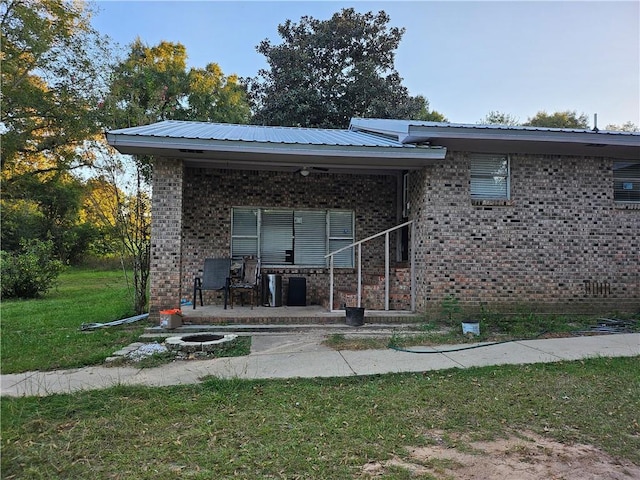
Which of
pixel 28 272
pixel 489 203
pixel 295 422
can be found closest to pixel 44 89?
pixel 28 272

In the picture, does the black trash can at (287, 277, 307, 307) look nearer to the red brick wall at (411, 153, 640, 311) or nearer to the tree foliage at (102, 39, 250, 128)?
the red brick wall at (411, 153, 640, 311)

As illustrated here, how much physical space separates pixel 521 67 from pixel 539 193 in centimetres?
615

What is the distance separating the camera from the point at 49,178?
22.1 metres

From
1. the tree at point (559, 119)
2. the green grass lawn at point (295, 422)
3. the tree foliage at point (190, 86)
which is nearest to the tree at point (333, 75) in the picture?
the tree foliage at point (190, 86)

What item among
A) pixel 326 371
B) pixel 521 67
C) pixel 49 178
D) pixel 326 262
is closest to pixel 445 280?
pixel 326 262

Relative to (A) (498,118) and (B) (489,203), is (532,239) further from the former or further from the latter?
(A) (498,118)

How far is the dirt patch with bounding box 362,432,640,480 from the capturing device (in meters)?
2.68

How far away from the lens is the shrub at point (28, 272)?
12.5 metres

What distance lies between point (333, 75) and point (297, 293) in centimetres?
1618

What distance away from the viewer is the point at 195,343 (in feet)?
18.3

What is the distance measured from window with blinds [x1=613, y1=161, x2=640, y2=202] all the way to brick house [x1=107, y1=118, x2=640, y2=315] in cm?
2

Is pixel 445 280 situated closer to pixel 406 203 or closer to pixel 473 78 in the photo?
pixel 406 203

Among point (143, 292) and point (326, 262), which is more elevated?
point (326, 262)

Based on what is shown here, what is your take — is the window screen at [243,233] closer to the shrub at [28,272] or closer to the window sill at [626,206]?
the window sill at [626,206]
